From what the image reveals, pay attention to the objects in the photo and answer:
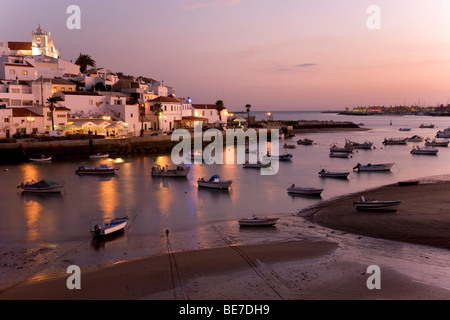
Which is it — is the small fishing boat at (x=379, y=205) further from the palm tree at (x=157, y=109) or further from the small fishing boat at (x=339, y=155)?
the palm tree at (x=157, y=109)

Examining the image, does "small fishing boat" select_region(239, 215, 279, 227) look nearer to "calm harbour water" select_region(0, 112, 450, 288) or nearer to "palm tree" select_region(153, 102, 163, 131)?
"calm harbour water" select_region(0, 112, 450, 288)

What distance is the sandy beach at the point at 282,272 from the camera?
1201 cm

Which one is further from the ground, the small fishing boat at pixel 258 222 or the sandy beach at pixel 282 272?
the small fishing boat at pixel 258 222

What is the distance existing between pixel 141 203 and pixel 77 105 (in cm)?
4462

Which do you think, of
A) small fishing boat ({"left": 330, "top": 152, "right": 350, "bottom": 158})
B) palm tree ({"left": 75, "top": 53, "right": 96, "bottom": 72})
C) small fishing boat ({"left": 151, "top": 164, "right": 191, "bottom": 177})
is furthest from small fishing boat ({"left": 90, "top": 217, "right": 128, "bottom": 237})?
palm tree ({"left": 75, "top": 53, "right": 96, "bottom": 72})

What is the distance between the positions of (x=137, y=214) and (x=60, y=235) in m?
5.21

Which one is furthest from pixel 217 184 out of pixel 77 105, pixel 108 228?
pixel 77 105

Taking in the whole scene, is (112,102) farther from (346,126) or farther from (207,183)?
(346,126)

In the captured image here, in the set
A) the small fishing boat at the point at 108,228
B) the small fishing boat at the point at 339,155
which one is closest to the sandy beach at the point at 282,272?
the small fishing boat at the point at 108,228

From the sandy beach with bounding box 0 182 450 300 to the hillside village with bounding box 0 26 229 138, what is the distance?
4362 cm

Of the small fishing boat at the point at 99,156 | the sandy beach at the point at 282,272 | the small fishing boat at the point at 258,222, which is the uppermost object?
the small fishing boat at the point at 99,156

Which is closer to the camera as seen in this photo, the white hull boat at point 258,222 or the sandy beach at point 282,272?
the sandy beach at point 282,272

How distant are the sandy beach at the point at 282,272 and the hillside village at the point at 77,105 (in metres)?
43.6
